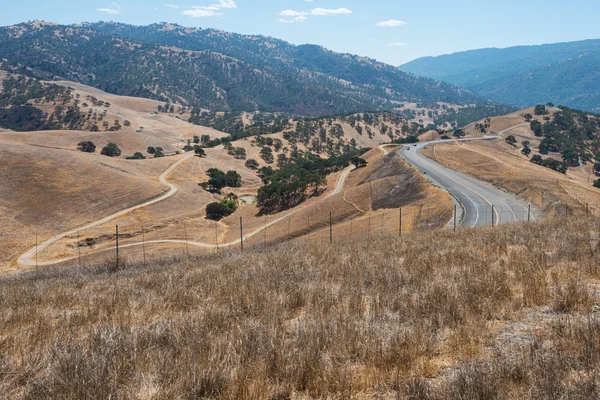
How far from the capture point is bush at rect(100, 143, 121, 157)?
5335 inches

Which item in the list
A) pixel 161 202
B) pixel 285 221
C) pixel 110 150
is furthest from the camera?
pixel 110 150

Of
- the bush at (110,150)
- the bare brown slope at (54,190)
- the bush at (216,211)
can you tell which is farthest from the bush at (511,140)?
the bush at (110,150)

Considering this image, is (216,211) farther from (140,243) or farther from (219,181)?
(219,181)

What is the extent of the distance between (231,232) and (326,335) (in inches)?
2279

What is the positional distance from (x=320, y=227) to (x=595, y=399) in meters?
46.7

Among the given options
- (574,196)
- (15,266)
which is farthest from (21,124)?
(574,196)

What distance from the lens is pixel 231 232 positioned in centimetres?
6219

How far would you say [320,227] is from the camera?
165ft

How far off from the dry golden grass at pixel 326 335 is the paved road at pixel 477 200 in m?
29.5

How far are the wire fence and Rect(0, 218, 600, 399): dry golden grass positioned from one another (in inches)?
1154

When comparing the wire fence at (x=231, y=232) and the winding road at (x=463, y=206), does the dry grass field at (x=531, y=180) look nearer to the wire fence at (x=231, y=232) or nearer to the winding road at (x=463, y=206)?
the wire fence at (x=231, y=232)

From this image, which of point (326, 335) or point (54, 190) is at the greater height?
point (326, 335)

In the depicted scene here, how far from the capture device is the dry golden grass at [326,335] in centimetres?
428

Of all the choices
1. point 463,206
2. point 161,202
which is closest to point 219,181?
point 161,202
